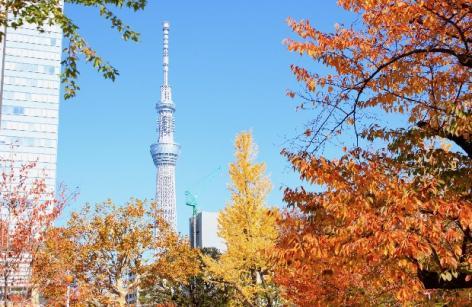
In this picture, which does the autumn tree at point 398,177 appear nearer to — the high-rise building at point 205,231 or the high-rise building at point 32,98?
the high-rise building at point 205,231

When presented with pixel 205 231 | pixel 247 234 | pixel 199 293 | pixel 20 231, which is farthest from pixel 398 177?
pixel 205 231

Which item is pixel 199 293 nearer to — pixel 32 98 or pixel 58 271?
pixel 58 271

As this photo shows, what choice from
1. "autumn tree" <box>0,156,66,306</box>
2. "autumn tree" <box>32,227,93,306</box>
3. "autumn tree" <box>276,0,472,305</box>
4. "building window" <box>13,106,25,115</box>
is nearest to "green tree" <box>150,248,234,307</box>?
"autumn tree" <box>32,227,93,306</box>

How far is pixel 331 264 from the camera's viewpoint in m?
8.63

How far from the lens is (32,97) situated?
12794cm

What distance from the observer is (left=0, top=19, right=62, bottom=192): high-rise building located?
406ft

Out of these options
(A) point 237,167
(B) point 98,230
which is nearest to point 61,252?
(B) point 98,230

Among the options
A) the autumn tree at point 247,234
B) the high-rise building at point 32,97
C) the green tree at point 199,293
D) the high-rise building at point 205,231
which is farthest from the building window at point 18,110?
the autumn tree at point 247,234

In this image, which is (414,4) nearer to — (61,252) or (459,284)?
(459,284)

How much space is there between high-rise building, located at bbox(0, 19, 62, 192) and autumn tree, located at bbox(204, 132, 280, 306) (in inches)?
3913

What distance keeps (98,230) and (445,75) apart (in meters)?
17.3

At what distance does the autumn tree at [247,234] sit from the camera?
83.4 feet

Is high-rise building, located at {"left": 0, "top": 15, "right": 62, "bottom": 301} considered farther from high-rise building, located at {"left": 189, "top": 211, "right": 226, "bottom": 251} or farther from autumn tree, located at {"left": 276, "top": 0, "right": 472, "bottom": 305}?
autumn tree, located at {"left": 276, "top": 0, "right": 472, "bottom": 305}

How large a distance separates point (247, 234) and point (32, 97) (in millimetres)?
111102
